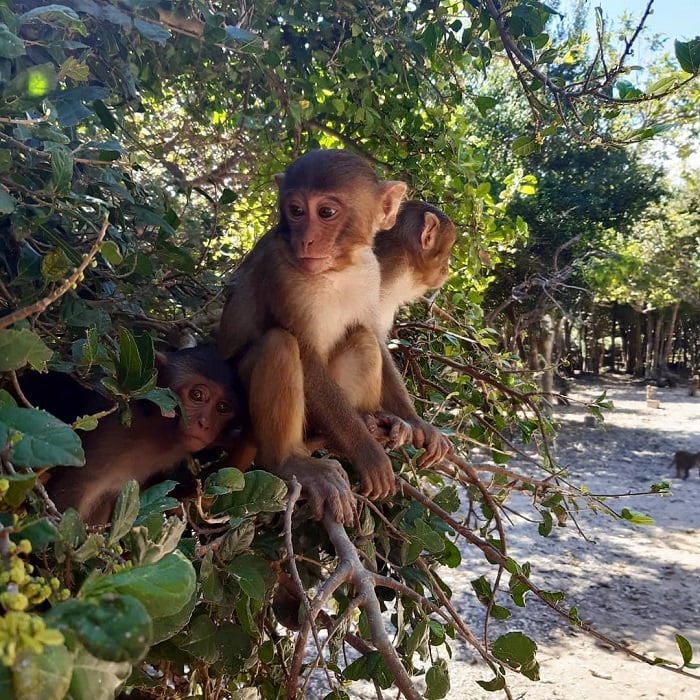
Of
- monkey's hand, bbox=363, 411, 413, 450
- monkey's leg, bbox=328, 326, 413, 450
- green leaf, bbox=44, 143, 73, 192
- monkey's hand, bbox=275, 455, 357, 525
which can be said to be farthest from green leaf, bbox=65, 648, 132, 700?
monkey's leg, bbox=328, 326, 413, 450

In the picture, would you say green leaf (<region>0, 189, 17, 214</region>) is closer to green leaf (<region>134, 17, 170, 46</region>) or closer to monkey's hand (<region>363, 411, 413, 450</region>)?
green leaf (<region>134, 17, 170, 46</region>)

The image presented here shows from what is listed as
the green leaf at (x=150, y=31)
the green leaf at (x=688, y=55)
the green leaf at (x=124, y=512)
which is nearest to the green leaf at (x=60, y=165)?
the green leaf at (x=150, y=31)

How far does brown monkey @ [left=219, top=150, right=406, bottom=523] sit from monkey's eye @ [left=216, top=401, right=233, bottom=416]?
107 mm

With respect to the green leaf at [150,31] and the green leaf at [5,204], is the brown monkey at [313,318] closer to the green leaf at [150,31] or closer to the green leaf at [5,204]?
the green leaf at [150,31]

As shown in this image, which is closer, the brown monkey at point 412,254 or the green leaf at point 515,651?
the green leaf at point 515,651

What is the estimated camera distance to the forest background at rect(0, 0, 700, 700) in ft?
2.88

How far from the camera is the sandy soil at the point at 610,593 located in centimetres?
568

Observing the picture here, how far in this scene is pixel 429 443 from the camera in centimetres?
269

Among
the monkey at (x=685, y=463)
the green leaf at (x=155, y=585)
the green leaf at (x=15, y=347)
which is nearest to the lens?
the green leaf at (x=155, y=585)

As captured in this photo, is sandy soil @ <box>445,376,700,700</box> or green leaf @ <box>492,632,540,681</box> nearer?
green leaf @ <box>492,632,540,681</box>

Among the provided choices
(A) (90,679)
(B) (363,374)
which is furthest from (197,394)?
(A) (90,679)

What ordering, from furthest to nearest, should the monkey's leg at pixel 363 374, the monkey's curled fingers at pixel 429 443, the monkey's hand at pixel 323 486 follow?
the monkey's leg at pixel 363 374
the monkey's curled fingers at pixel 429 443
the monkey's hand at pixel 323 486

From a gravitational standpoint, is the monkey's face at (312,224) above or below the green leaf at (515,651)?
above

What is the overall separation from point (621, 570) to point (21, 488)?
8.70m
